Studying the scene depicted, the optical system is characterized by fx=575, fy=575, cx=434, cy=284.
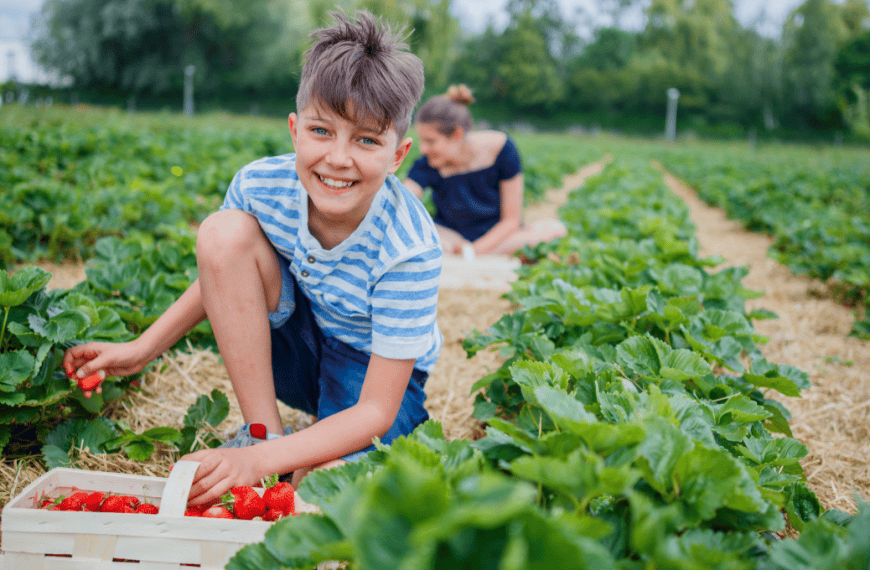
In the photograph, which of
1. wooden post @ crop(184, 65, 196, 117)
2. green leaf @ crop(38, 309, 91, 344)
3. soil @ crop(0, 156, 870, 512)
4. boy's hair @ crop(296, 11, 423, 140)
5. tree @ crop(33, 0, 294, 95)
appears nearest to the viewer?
boy's hair @ crop(296, 11, 423, 140)

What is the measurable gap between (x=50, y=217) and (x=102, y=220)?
12.0 inches

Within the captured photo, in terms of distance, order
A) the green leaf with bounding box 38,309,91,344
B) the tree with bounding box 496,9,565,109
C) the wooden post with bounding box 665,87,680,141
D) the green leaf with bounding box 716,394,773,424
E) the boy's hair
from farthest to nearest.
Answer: the tree with bounding box 496,9,565,109 < the wooden post with bounding box 665,87,680,141 < the green leaf with bounding box 38,309,91,344 < the boy's hair < the green leaf with bounding box 716,394,773,424

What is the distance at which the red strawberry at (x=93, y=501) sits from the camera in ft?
4.11

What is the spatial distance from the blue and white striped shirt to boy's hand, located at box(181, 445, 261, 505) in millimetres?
424

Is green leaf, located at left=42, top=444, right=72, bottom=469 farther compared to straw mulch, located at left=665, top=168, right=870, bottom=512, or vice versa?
straw mulch, located at left=665, top=168, right=870, bottom=512

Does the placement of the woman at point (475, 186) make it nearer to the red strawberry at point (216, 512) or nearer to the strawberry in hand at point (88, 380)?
the strawberry in hand at point (88, 380)

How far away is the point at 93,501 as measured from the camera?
1.26m

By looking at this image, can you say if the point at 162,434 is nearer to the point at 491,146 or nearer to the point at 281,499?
the point at 281,499

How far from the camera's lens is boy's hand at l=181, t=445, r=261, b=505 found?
129 cm

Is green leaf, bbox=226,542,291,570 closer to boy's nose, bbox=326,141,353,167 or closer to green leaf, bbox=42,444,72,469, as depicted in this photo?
boy's nose, bbox=326,141,353,167

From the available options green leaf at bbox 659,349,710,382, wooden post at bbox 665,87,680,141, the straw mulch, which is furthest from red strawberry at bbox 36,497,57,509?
wooden post at bbox 665,87,680,141

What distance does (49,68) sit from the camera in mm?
41000

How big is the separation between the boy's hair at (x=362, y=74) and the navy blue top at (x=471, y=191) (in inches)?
106

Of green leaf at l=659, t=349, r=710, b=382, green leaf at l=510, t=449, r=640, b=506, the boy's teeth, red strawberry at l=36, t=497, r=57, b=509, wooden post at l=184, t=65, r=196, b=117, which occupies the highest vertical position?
wooden post at l=184, t=65, r=196, b=117
